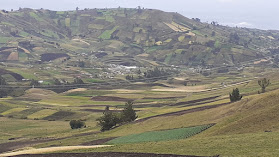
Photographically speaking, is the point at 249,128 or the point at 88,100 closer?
the point at 249,128

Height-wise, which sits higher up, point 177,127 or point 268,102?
point 268,102

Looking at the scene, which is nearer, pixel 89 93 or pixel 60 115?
pixel 60 115

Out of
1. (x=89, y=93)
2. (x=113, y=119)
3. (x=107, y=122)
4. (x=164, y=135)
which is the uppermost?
(x=164, y=135)

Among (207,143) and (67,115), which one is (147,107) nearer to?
(67,115)

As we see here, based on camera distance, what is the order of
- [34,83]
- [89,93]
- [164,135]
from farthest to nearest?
[34,83]
[89,93]
[164,135]

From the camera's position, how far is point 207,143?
42.9 m

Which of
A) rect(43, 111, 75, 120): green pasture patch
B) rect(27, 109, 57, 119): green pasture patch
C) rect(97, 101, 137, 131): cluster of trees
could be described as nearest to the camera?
rect(97, 101, 137, 131): cluster of trees

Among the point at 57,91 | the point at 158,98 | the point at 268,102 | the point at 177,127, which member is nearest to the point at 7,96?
the point at 57,91

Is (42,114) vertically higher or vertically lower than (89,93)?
lower

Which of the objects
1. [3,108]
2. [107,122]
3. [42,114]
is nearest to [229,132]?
[107,122]

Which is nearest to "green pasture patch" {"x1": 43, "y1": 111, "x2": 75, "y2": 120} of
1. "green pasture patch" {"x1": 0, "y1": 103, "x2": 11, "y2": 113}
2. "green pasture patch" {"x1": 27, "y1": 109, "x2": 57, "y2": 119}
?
"green pasture patch" {"x1": 27, "y1": 109, "x2": 57, "y2": 119}

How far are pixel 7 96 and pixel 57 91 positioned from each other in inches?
1149

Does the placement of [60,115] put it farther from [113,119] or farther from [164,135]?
[164,135]

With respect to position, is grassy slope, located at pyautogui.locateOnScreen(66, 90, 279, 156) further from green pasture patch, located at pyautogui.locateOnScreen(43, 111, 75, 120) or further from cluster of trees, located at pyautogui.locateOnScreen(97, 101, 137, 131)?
green pasture patch, located at pyautogui.locateOnScreen(43, 111, 75, 120)
